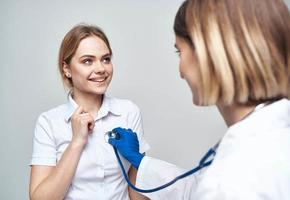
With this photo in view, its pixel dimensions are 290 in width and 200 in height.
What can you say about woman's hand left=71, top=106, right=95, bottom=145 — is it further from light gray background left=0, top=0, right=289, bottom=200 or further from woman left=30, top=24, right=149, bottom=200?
light gray background left=0, top=0, right=289, bottom=200

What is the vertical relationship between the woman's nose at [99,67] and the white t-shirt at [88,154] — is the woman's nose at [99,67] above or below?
above

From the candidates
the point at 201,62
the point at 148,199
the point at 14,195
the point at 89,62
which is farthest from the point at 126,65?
the point at 201,62

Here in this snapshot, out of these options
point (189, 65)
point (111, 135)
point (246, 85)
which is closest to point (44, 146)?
point (111, 135)

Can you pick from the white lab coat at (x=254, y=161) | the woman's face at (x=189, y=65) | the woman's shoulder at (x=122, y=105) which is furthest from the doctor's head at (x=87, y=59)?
the white lab coat at (x=254, y=161)

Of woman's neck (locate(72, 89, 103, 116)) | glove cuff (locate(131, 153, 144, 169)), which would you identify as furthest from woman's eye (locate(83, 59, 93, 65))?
glove cuff (locate(131, 153, 144, 169))

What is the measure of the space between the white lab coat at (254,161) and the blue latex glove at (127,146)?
56 cm

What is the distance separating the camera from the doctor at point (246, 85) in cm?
69

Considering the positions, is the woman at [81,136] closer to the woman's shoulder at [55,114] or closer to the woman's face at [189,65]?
the woman's shoulder at [55,114]

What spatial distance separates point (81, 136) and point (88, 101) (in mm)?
182

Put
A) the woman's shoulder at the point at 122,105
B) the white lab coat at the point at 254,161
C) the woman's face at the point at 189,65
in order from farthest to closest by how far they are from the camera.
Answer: the woman's shoulder at the point at 122,105 < the woman's face at the point at 189,65 < the white lab coat at the point at 254,161

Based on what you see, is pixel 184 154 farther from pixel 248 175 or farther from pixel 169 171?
pixel 248 175

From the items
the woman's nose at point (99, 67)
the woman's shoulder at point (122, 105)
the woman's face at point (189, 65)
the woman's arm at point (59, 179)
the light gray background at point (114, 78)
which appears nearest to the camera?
the woman's face at point (189, 65)

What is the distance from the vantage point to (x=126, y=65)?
1.76 m

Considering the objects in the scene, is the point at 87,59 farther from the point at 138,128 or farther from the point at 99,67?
the point at 138,128
